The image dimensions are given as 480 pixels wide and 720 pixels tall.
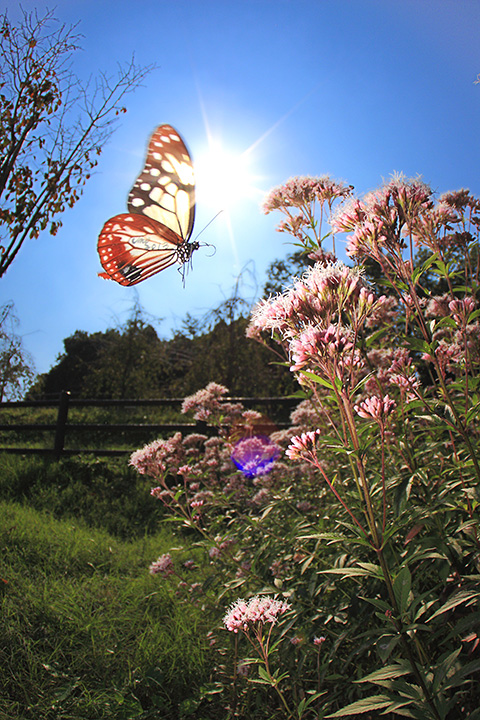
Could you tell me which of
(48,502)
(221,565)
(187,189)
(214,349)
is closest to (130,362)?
(214,349)

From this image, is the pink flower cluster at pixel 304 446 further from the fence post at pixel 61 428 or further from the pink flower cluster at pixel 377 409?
the fence post at pixel 61 428

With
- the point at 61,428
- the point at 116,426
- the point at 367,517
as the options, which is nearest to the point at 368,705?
the point at 367,517

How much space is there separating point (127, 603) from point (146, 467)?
3.97ft

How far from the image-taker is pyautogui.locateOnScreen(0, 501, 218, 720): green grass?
2.07 meters

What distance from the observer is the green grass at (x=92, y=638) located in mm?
2070

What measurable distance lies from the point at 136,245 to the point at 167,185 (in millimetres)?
500

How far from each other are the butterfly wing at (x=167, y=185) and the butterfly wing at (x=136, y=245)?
0.42ft

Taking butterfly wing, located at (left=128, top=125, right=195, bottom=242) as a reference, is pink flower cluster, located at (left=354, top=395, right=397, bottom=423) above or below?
below

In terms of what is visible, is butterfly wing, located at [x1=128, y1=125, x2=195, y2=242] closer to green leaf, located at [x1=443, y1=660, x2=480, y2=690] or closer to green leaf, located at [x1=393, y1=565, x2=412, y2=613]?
green leaf, located at [x1=393, y1=565, x2=412, y2=613]

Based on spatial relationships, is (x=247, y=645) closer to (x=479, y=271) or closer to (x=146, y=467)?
(x=146, y=467)

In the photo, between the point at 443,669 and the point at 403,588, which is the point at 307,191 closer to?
the point at 403,588

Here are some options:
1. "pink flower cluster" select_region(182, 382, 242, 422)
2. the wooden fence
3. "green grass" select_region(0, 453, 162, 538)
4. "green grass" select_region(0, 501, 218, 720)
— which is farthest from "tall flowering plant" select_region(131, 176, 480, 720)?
the wooden fence

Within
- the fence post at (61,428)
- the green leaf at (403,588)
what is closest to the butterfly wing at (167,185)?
the green leaf at (403,588)

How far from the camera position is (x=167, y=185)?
10.7 ft
